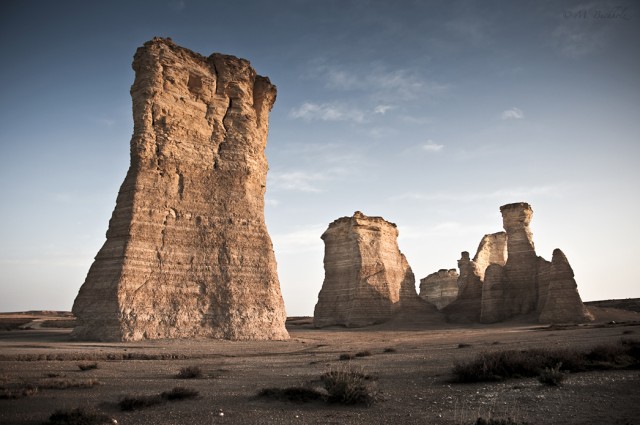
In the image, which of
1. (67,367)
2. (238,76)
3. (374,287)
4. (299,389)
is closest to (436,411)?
(299,389)

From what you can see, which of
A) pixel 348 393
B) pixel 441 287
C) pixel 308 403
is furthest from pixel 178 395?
pixel 441 287

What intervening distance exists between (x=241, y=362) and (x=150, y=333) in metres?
8.01

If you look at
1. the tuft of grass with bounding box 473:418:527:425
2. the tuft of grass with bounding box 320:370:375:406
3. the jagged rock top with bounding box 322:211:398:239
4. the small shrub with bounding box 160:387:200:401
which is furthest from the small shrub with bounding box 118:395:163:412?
the jagged rock top with bounding box 322:211:398:239

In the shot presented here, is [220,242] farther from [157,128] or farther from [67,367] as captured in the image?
[67,367]

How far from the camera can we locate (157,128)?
23922 millimetres

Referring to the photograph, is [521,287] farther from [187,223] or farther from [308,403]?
[308,403]

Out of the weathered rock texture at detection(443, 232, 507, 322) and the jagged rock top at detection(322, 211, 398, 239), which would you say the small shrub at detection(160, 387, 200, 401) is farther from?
the weathered rock texture at detection(443, 232, 507, 322)

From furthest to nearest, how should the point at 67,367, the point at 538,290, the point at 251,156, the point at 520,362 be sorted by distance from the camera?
the point at 538,290 < the point at 251,156 < the point at 67,367 < the point at 520,362

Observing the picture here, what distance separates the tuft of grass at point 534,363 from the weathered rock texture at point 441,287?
2390 inches

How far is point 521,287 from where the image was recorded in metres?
Result: 43.0

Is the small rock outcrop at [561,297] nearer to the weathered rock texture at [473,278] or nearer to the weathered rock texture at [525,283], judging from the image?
the weathered rock texture at [525,283]

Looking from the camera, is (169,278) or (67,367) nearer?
(67,367)

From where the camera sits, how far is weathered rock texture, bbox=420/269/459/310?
6950cm

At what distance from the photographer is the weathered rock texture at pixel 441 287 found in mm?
69500
